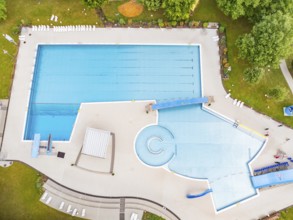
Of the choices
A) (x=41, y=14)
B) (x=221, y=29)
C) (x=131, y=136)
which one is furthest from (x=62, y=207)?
(x=221, y=29)

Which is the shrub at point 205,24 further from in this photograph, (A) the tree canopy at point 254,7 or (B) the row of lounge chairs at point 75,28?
(B) the row of lounge chairs at point 75,28

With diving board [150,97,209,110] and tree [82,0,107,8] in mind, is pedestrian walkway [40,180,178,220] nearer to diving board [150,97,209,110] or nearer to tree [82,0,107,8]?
diving board [150,97,209,110]

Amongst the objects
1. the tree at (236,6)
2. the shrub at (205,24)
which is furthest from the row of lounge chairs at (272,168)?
the shrub at (205,24)

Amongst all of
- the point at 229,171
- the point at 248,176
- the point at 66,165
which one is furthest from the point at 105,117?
the point at 248,176

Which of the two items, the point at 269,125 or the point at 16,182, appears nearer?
the point at 16,182

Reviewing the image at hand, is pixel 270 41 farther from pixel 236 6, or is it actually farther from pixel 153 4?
pixel 153 4

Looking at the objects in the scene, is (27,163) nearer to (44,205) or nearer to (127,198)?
(44,205)
